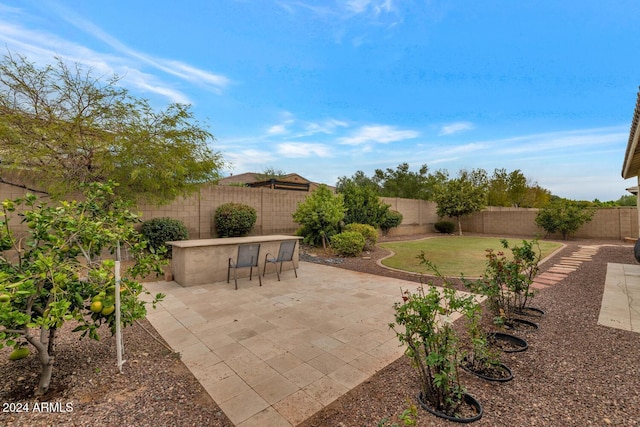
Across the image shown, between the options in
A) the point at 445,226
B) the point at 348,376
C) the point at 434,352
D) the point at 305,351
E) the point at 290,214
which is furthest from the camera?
the point at 445,226

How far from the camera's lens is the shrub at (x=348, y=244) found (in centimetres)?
964

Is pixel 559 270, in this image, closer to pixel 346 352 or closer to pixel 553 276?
pixel 553 276

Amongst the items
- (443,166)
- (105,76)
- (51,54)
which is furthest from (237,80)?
(443,166)

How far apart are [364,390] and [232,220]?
26.4 feet

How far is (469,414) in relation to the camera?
2.01 metres

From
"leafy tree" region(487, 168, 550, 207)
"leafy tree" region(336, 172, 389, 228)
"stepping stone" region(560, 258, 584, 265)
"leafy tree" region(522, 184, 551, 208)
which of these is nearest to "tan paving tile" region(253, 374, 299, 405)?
"stepping stone" region(560, 258, 584, 265)

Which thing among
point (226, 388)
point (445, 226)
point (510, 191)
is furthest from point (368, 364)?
point (510, 191)

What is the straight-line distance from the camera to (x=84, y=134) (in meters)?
5.91

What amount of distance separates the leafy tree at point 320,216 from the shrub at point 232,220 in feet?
6.47

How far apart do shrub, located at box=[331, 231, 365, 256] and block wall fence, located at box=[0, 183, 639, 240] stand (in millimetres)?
3210

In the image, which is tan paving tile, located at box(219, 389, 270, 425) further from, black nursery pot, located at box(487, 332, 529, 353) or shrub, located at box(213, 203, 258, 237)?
shrub, located at box(213, 203, 258, 237)

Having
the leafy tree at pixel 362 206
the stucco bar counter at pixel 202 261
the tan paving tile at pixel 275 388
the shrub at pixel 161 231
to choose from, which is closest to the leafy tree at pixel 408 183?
the leafy tree at pixel 362 206

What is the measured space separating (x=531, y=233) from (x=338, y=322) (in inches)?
715

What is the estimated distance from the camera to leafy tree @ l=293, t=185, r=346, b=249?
10.5 meters
